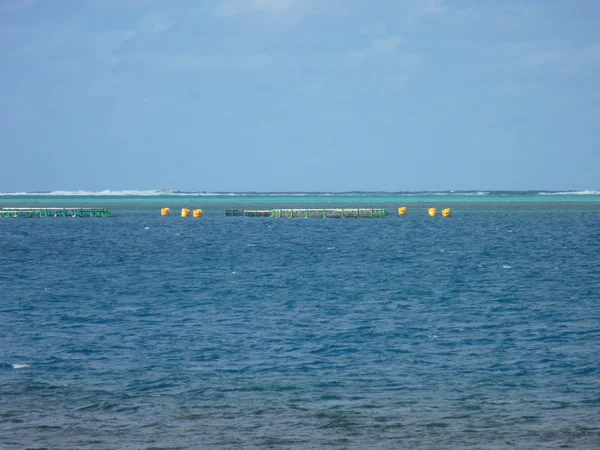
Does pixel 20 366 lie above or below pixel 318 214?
below

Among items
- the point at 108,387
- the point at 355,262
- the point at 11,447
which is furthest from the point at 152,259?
the point at 11,447

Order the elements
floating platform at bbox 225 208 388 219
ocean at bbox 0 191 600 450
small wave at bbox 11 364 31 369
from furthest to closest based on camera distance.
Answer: floating platform at bbox 225 208 388 219, small wave at bbox 11 364 31 369, ocean at bbox 0 191 600 450

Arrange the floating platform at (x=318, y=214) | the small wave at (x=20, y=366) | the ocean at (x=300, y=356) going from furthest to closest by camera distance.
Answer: the floating platform at (x=318, y=214) < the small wave at (x=20, y=366) < the ocean at (x=300, y=356)

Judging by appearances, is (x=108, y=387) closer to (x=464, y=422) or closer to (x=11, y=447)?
(x=11, y=447)

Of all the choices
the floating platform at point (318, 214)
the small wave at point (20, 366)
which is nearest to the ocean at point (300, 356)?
the small wave at point (20, 366)

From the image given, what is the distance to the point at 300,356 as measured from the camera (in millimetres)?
34125

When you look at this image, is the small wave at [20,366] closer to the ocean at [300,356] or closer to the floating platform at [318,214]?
the ocean at [300,356]

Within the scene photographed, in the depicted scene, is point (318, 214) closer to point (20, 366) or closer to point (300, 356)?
point (300, 356)

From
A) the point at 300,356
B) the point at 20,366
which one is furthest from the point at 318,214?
the point at 20,366

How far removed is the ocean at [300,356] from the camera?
2445 cm

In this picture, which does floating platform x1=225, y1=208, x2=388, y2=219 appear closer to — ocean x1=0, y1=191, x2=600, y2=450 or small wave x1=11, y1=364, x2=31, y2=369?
ocean x1=0, y1=191, x2=600, y2=450

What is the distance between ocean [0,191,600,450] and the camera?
24453 millimetres

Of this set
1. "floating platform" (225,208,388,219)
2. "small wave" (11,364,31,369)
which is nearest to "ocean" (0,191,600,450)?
"small wave" (11,364,31,369)

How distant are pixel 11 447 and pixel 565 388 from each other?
17479mm
